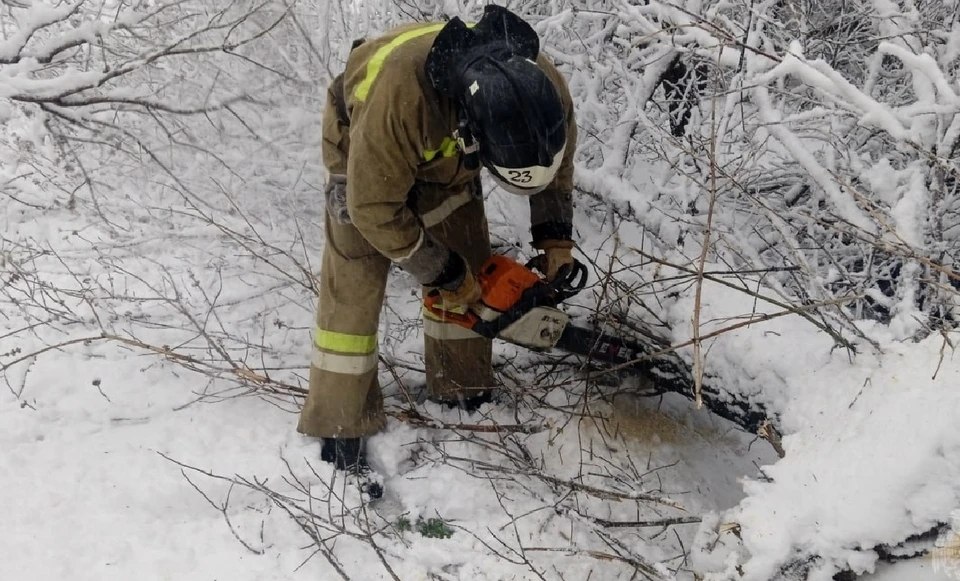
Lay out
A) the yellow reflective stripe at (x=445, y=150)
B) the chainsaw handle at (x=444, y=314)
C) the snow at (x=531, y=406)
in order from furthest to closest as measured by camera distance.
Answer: the chainsaw handle at (x=444, y=314) < the yellow reflective stripe at (x=445, y=150) < the snow at (x=531, y=406)

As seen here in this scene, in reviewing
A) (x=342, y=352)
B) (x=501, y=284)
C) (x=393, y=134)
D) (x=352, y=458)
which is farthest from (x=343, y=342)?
(x=393, y=134)

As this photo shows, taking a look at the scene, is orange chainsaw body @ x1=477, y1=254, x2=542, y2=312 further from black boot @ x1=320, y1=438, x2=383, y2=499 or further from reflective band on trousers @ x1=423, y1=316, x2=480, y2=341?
black boot @ x1=320, y1=438, x2=383, y2=499

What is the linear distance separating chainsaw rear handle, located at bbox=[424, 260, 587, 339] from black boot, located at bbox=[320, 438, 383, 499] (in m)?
0.70

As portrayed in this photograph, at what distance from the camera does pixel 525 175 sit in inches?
84.6

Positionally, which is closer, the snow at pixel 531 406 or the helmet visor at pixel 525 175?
the snow at pixel 531 406

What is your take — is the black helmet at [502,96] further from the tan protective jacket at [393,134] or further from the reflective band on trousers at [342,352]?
the reflective band on trousers at [342,352]

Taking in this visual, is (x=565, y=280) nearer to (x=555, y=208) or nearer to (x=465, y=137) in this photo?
(x=555, y=208)

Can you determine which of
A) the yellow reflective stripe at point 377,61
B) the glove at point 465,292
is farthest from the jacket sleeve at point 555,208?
the yellow reflective stripe at point 377,61

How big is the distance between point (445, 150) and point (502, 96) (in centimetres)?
44

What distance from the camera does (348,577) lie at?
2221 millimetres

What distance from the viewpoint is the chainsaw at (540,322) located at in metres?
2.58

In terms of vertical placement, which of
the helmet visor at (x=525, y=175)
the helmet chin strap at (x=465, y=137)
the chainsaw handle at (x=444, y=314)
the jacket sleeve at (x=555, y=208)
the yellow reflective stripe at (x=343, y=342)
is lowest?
the yellow reflective stripe at (x=343, y=342)

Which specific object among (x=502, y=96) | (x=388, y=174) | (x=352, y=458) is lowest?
(x=352, y=458)

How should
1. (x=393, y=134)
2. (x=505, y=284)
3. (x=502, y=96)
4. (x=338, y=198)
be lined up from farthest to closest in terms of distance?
(x=505, y=284), (x=338, y=198), (x=393, y=134), (x=502, y=96)
